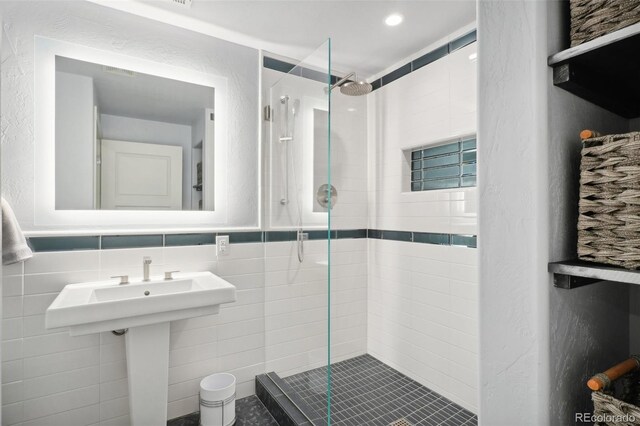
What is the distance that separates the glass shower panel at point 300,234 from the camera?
5.74 ft

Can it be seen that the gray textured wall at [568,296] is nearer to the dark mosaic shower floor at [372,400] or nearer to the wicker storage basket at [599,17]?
the wicker storage basket at [599,17]

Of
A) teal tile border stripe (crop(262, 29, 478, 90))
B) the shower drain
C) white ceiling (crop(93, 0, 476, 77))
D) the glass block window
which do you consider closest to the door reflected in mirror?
white ceiling (crop(93, 0, 476, 77))

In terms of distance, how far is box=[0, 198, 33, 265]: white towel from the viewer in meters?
1.50

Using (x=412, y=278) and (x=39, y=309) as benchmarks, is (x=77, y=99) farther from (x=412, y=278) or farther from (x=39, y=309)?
(x=412, y=278)

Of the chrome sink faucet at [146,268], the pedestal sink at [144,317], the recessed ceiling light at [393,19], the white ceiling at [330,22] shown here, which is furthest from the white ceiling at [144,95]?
the recessed ceiling light at [393,19]

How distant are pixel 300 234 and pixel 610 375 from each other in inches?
57.7

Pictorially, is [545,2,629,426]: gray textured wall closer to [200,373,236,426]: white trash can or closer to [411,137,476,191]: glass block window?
[411,137,476,191]: glass block window

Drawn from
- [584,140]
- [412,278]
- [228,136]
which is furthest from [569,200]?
[228,136]

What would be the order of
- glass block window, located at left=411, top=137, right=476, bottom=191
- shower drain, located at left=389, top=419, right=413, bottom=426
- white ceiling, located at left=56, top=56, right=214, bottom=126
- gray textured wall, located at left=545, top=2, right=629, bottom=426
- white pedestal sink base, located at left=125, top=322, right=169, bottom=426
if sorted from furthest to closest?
glass block window, located at left=411, top=137, right=476, bottom=191
shower drain, located at left=389, top=419, right=413, bottom=426
white ceiling, located at left=56, top=56, right=214, bottom=126
white pedestal sink base, located at left=125, top=322, right=169, bottom=426
gray textured wall, located at left=545, top=2, right=629, bottom=426

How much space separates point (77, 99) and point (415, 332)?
2.64 metres

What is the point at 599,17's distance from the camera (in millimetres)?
760

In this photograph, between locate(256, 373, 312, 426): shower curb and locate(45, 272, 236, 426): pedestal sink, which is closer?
locate(45, 272, 236, 426): pedestal sink

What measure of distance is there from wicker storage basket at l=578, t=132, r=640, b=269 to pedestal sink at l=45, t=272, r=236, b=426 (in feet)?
5.05

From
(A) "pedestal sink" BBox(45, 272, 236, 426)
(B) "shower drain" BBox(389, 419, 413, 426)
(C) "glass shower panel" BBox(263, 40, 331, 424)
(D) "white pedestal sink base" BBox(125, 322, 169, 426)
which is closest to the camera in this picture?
(A) "pedestal sink" BBox(45, 272, 236, 426)
